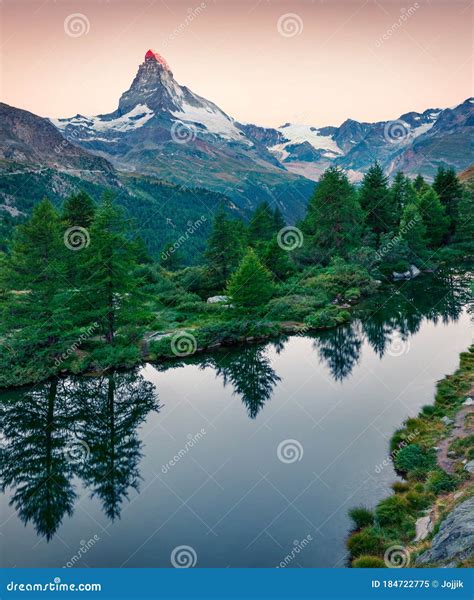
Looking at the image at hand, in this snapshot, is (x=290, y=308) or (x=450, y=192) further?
(x=450, y=192)

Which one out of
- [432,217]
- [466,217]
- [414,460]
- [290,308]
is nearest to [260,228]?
[290,308]

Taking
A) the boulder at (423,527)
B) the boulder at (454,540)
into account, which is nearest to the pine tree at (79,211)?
the boulder at (423,527)

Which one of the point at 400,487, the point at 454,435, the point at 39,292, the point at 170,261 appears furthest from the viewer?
the point at 170,261

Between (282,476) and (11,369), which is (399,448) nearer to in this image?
(282,476)

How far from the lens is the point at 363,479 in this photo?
18.1 meters

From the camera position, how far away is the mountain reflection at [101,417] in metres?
18.7

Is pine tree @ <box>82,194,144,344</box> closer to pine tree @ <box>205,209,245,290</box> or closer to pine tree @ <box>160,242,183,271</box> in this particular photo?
pine tree @ <box>205,209,245,290</box>

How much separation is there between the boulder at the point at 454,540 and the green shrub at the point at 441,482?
3.23 m

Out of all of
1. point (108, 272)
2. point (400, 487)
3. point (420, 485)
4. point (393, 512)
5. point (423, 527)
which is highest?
point (420, 485)

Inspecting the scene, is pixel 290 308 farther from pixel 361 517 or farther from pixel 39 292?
pixel 361 517

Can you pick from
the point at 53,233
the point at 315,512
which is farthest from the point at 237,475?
the point at 53,233

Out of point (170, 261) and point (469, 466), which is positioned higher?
point (170, 261)

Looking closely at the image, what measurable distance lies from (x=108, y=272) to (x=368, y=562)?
987 inches

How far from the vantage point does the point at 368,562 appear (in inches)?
519
